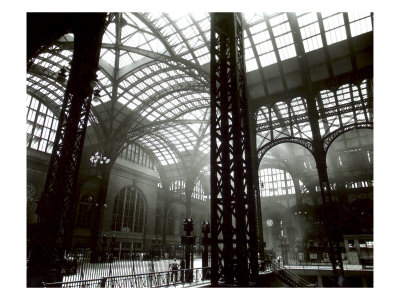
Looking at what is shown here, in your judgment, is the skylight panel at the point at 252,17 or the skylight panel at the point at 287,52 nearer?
the skylight panel at the point at 252,17

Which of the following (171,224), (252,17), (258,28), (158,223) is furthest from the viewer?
(171,224)

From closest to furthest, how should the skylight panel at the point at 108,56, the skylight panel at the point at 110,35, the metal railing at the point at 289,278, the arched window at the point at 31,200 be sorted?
the metal railing at the point at 289,278 < the skylight panel at the point at 110,35 < the arched window at the point at 31,200 < the skylight panel at the point at 108,56

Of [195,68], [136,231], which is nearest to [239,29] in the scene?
[195,68]

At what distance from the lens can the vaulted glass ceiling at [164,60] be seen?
1820 centimetres

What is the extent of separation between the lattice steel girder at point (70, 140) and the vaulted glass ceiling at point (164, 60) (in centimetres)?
780

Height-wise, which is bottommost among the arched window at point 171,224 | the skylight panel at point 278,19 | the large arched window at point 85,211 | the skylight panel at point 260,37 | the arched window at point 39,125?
the arched window at point 171,224

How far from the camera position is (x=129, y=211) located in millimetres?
34312

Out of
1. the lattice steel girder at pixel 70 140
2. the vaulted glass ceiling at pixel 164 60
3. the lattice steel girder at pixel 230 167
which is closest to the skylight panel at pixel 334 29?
the vaulted glass ceiling at pixel 164 60

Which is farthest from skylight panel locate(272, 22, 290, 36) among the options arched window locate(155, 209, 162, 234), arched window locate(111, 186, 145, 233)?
arched window locate(155, 209, 162, 234)

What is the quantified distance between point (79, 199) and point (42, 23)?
24.6 m

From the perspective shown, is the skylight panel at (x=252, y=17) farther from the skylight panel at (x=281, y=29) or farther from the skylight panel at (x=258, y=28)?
the skylight panel at (x=281, y=29)

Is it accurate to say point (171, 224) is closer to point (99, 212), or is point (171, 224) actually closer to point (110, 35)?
point (99, 212)

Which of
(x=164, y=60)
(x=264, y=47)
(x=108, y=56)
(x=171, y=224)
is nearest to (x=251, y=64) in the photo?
(x=264, y=47)

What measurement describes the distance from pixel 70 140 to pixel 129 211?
26372 mm
